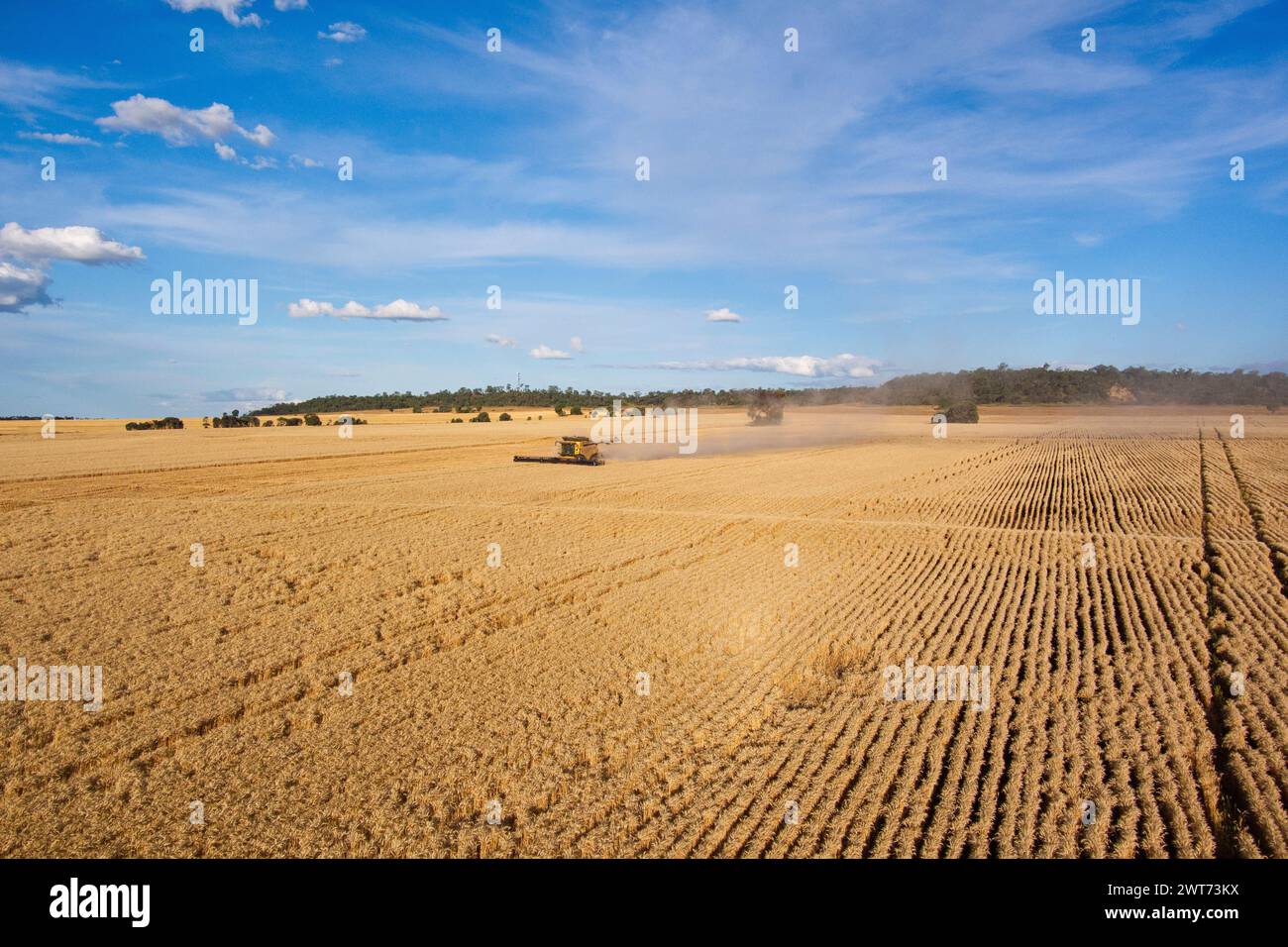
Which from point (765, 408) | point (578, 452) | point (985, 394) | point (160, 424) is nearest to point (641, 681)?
point (578, 452)

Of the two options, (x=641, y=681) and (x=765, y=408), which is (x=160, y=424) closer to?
(x=765, y=408)

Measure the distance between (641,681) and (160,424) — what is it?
74.5 m

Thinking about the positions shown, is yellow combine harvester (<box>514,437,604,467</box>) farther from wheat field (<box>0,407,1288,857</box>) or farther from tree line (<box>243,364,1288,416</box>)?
tree line (<box>243,364,1288,416</box>)

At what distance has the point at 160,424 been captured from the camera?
2697 inches

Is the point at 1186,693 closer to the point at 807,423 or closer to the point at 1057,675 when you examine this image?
the point at 1057,675

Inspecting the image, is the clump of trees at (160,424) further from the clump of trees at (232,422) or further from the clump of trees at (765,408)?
A: the clump of trees at (765,408)

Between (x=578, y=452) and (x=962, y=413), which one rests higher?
(x=962, y=413)

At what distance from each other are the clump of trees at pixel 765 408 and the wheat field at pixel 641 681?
1547 inches

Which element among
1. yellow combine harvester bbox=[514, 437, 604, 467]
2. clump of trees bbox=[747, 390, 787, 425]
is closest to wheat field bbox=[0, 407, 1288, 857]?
yellow combine harvester bbox=[514, 437, 604, 467]

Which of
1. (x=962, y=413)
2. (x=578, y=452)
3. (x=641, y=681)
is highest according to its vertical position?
(x=962, y=413)

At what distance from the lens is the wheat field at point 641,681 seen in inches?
230

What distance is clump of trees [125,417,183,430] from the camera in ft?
218

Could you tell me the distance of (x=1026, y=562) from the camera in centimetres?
1573
